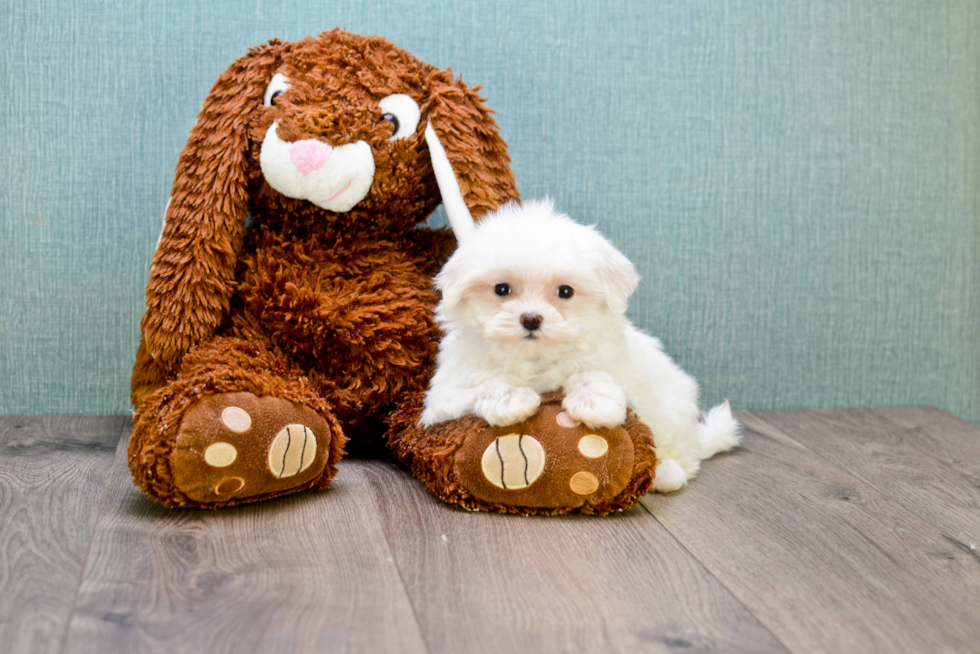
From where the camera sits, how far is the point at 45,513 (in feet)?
3.35

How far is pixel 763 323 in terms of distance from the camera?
1625mm

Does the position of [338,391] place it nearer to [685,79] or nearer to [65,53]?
[65,53]

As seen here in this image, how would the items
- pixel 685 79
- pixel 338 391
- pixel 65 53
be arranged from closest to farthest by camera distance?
pixel 338 391, pixel 65 53, pixel 685 79

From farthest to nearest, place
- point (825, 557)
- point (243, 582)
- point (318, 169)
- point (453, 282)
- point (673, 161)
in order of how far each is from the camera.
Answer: point (673, 161) → point (318, 169) → point (453, 282) → point (825, 557) → point (243, 582)

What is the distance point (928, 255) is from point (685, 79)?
594 mm

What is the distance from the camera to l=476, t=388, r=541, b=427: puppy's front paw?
103cm

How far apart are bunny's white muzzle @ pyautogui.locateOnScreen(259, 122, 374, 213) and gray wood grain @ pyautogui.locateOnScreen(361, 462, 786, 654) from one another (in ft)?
1.41

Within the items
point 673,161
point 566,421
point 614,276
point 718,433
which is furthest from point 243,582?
point 673,161

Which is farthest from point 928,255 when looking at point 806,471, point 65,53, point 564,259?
point 65,53

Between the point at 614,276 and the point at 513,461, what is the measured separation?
0.26 m

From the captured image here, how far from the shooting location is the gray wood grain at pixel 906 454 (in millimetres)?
1142

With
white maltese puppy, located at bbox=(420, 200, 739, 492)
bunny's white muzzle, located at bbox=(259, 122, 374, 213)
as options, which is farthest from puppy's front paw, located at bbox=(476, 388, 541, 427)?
bunny's white muzzle, located at bbox=(259, 122, 374, 213)

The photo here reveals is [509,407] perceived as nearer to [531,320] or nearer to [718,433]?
[531,320]

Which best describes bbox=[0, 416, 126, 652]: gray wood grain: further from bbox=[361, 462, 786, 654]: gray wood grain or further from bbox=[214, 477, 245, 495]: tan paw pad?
bbox=[361, 462, 786, 654]: gray wood grain
